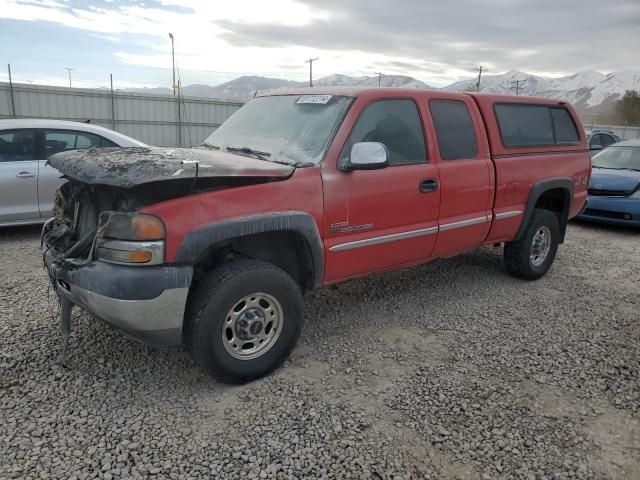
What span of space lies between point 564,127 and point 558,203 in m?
0.85

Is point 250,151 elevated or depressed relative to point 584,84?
depressed

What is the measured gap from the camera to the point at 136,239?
9.21ft

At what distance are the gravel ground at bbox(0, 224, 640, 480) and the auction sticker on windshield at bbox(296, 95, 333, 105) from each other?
181 cm

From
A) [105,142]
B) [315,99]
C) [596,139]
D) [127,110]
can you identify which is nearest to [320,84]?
[315,99]

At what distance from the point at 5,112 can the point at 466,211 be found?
17711mm

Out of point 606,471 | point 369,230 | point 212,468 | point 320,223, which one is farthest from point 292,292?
point 606,471

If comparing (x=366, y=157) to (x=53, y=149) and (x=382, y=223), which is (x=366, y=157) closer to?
(x=382, y=223)

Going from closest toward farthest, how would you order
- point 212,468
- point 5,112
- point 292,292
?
1. point 212,468
2. point 292,292
3. point 5,112

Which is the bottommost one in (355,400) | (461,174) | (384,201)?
(355,400)

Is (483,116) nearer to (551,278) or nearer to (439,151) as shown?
(439,151)

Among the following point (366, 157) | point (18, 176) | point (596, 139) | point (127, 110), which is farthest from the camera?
point (127, 110)

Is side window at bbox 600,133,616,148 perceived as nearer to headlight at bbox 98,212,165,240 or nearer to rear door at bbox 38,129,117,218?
rear door at bbox 38,129,117,218

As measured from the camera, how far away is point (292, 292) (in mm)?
3328

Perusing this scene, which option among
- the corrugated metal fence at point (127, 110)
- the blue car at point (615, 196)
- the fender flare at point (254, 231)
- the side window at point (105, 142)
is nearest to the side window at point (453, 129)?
the fender flare at point (254, 231)
